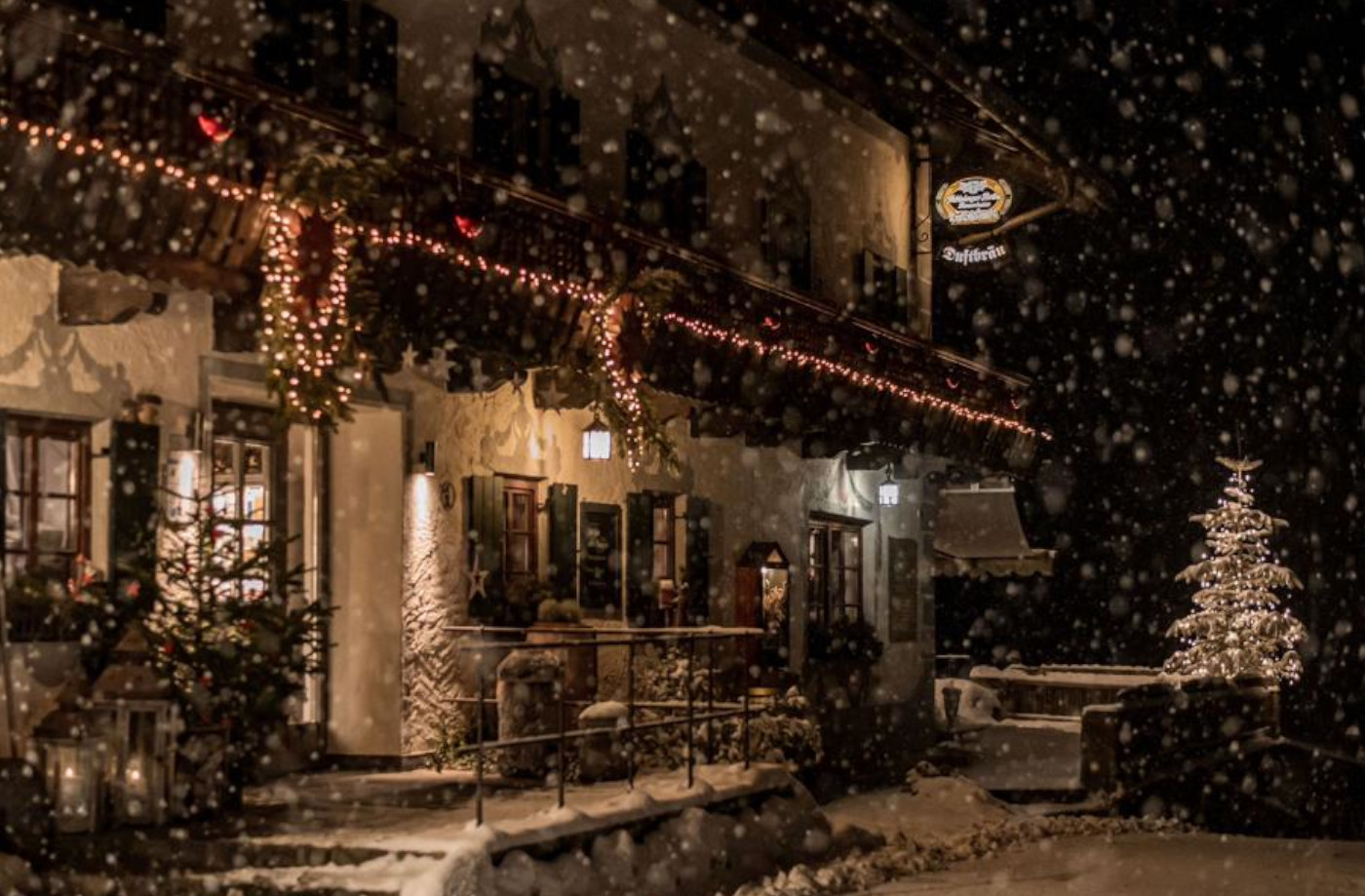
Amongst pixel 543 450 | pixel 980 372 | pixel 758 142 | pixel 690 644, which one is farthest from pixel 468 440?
pixel 980 372

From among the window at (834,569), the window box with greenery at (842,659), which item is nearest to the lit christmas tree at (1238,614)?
the window at (834,569)

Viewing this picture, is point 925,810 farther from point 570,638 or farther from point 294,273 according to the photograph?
point 294,273

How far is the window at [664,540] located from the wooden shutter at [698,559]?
15 centimetres

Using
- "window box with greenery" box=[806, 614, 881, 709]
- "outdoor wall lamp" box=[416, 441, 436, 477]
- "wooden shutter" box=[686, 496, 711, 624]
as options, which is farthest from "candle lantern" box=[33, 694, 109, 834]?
"window box with greenery" box=[806, 614, 881, 709]

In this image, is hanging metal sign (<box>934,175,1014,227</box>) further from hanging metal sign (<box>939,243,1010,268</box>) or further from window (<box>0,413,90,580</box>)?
window (<box>0,413,90,580</box>)

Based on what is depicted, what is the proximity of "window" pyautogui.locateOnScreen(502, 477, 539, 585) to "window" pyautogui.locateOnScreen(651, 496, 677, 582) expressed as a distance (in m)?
2.35

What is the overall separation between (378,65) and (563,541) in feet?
14.1

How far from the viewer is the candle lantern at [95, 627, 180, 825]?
9492mm

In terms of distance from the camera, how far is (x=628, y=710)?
1160cm

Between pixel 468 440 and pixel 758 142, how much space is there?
23.3ft

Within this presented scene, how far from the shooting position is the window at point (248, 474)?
40.4 feet

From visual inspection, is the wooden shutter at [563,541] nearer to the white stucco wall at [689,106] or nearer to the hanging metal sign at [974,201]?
the white stucco wall at [689,106]

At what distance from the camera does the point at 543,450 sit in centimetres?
1521

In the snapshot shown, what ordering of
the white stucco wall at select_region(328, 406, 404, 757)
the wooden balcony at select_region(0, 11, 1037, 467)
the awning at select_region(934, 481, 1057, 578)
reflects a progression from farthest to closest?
the awning at select_region(934, 481, 1057, 578) → the white stucco wall at select_region(328, 406, 404, 757) → the wooden balcony at select_region(0, 11, 1037, 467)
